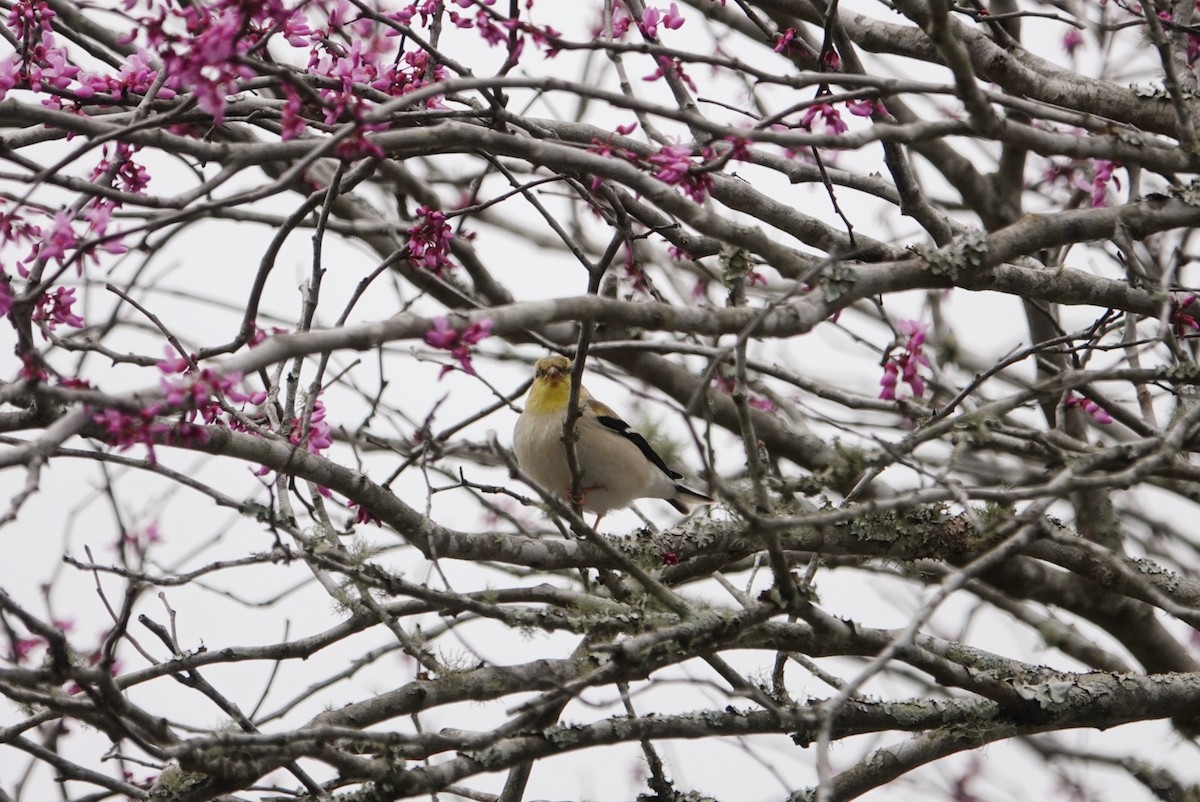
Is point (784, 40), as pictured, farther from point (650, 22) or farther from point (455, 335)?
point (455, 335)

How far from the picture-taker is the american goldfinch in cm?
648

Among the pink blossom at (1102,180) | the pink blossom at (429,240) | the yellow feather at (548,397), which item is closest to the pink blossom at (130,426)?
the pink blossom at (429,240)

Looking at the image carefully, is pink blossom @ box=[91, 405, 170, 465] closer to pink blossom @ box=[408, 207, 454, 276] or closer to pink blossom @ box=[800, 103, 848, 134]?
pink blossom @ box=[408, 207, 454, 276]

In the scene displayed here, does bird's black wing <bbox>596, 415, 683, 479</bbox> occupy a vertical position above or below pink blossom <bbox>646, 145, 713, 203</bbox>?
above

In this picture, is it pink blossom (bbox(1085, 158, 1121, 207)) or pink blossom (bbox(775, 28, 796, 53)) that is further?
pink blossom (bbox(1085, 158, 1121, 207))

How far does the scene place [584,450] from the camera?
21.6ft

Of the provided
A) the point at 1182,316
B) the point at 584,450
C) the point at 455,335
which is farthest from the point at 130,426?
the point at 584,450

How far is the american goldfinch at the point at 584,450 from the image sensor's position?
21.2ft

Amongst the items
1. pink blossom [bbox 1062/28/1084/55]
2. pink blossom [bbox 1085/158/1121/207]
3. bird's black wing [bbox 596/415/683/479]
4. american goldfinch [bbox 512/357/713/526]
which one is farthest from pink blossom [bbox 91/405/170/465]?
pink blossom [bbox 1062/28/1084/55]

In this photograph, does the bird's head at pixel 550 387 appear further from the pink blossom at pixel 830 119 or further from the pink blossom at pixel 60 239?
the pink blossom at pixel 60 239

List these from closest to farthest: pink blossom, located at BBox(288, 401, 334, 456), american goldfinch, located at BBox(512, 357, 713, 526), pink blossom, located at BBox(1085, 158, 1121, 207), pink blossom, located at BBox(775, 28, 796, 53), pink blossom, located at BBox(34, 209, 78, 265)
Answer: pink blossom, located at BBox(34, 209, 78, 265) → pink blossom, located at BBox(288, 401, 334, 456) → pink blossom, located at BBox(775, 28, 796, 53) → pink blossom, located at BBox(1085, 158, 1121, 207) → american goldfinch, located at BBox(512, 357, 713, 526)

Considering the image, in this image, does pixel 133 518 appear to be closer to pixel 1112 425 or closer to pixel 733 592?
pixel 733 592

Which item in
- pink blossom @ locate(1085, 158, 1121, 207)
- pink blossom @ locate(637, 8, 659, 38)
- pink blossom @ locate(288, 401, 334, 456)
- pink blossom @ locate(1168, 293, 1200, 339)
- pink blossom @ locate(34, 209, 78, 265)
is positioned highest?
pink blossom @ locate(1085, 158, 1121, 207)

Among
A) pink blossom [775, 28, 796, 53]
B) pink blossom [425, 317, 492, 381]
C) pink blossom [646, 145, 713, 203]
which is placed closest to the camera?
pink blossom [425, 317, 492, 381]
